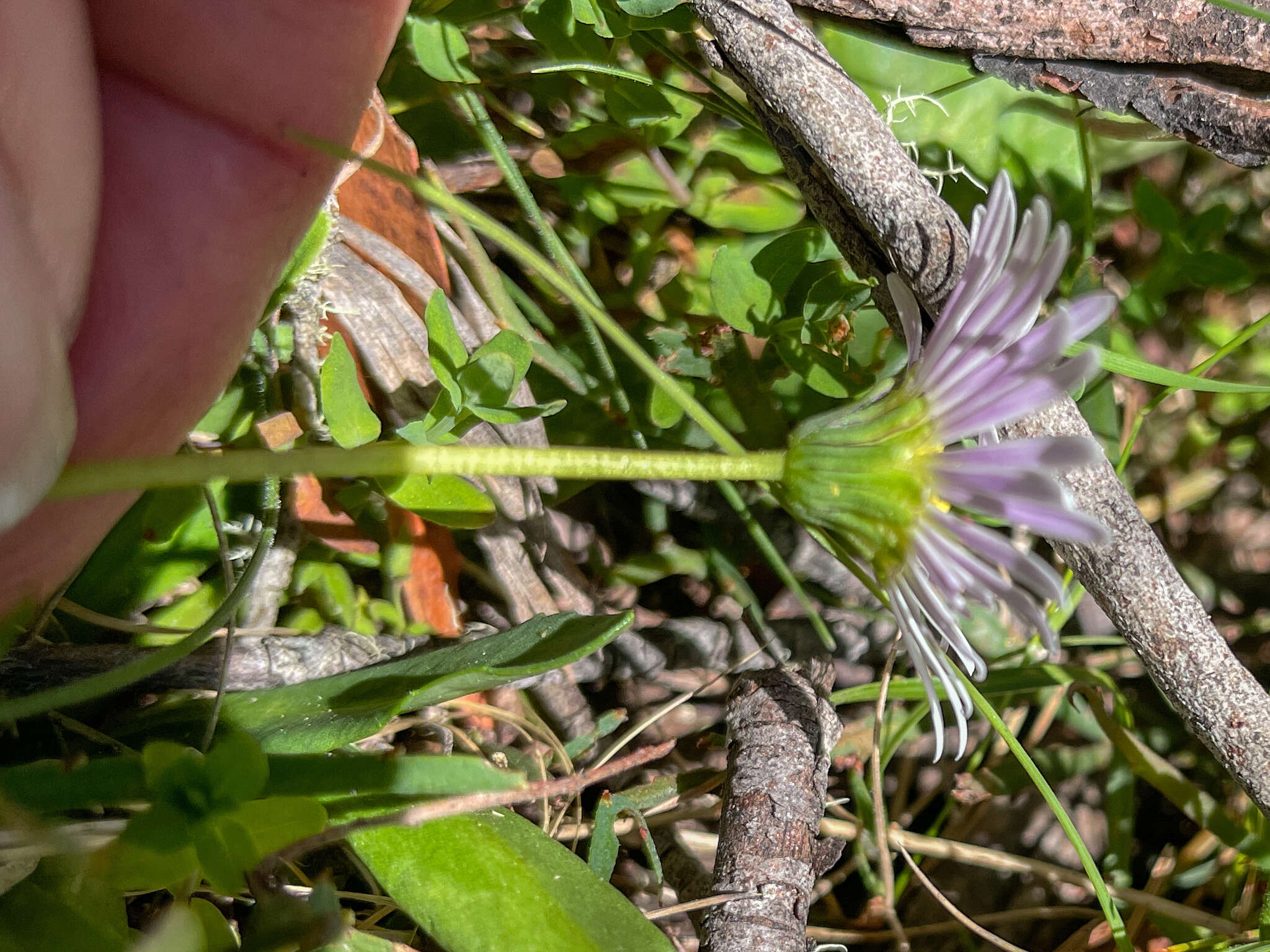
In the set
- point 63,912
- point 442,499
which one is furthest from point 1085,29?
point 63,912

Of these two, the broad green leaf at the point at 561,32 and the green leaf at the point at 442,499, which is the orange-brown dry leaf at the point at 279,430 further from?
the broad green leaf at the point at 561,32

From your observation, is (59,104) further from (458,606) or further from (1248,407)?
(1248,407)

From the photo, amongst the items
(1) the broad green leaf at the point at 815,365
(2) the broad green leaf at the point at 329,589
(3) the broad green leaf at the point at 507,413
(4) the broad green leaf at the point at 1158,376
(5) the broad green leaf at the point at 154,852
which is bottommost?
(2) the broad green leaf at the point at 329,589

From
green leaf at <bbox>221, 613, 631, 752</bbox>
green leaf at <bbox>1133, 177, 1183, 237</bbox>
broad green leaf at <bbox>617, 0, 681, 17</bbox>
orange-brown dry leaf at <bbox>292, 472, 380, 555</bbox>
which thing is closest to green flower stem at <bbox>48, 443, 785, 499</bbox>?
green leaf at <bbox>221, 613, 631, 752</bbox>

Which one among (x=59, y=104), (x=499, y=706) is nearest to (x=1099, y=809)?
(x=499, y=706)

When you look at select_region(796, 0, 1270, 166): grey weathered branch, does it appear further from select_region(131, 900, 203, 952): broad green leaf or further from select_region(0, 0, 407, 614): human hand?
select_region(131, 900, 203, 952): broad green leaf

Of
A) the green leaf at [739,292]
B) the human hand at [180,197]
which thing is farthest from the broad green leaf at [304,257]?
the green leaf at [739,292]
